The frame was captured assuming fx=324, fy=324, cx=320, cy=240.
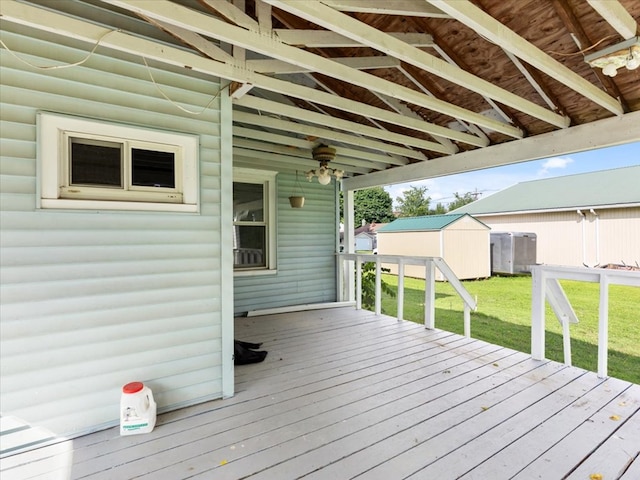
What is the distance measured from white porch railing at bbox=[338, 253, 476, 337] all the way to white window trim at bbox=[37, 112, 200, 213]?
3.31 meters

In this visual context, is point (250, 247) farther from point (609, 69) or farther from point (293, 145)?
point (609, 69)

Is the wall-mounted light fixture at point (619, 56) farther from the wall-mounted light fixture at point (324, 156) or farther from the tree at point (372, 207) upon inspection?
the tree at point (372, 207)

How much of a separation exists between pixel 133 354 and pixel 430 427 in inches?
83.4

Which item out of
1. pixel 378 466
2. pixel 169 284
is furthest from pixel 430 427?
pixel 169 284

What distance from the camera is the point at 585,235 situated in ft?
39.2

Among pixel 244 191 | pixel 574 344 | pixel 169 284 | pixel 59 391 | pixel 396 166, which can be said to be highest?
pixel 396 166

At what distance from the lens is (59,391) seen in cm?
204

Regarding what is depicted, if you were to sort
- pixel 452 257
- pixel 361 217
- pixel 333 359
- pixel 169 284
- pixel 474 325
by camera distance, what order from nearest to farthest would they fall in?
pixel 169 284 < pixel 333 359 < pixel 474 325 < pixel 452 257 < pixel 361 217

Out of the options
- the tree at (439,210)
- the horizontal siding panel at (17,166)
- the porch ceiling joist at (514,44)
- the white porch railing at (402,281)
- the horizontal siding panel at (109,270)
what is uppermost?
the tree at (439,210)

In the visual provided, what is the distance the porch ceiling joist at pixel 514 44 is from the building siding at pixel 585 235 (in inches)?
435

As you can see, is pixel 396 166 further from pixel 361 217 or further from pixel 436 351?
pixel 361 217

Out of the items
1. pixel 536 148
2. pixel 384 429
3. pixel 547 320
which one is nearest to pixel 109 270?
pixel 384 429

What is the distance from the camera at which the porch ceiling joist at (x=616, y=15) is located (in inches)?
71.6

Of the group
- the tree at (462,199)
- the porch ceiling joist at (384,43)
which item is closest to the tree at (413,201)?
the tree at (462,199)
